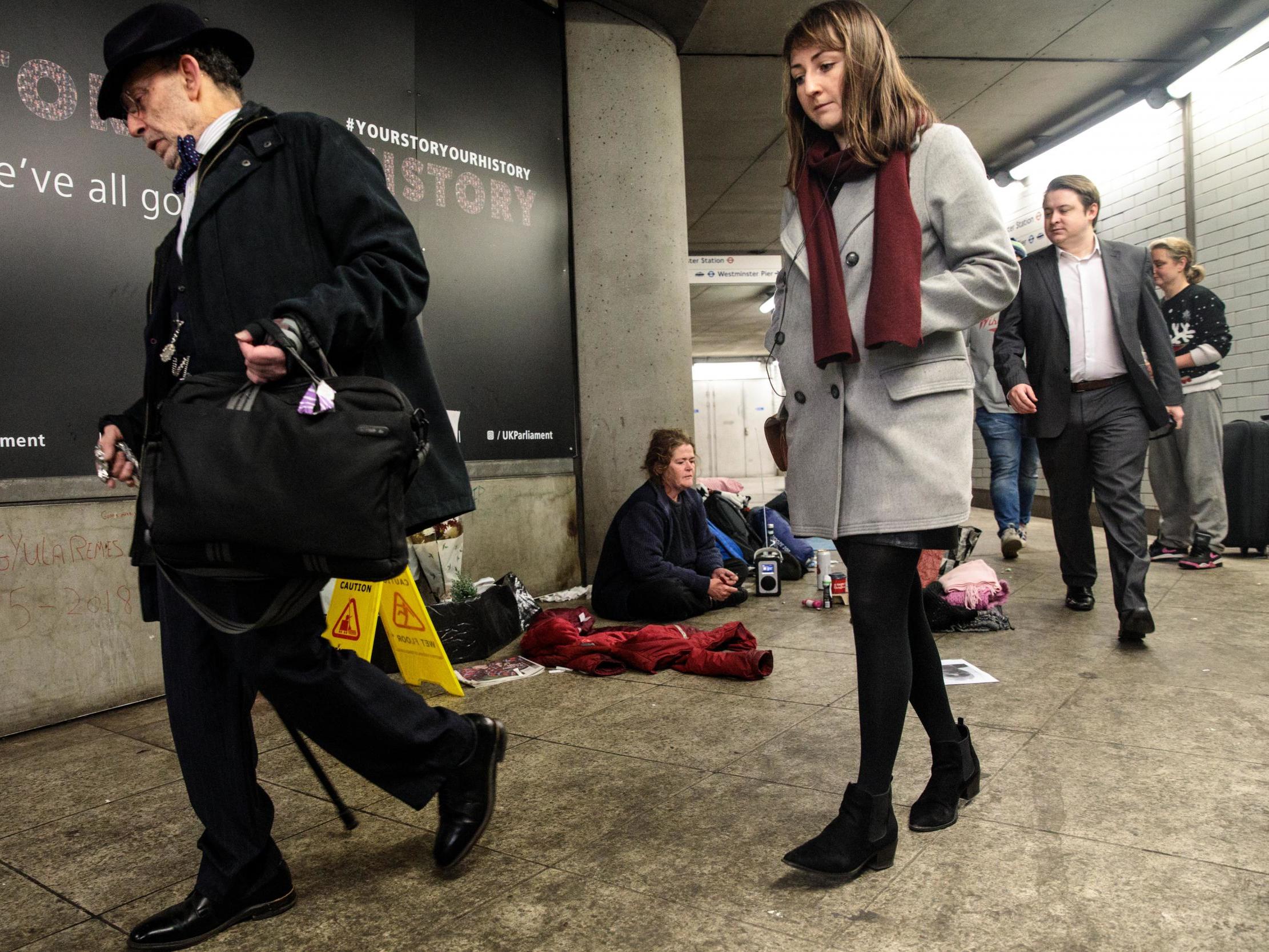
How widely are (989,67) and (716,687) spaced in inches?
292

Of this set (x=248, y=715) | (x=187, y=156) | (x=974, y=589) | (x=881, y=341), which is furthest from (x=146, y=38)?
(x=974, y=589)

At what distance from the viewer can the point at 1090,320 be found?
4.30 metres

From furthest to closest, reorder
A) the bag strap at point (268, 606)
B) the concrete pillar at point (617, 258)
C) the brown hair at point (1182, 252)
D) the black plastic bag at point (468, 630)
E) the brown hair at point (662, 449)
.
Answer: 1. the concrete pillar at point (617, 258)
2. the brown hair at point (1182, 252)
3. the brown hair at point (662, 449)
4. the black plastic bag at point (468, 630)
5. the bag strap at point (268, 606)

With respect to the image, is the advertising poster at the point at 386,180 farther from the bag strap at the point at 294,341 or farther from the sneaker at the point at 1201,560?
the sneaker at the point at 1201,560

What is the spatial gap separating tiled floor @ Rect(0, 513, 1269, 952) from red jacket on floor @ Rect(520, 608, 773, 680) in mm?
134

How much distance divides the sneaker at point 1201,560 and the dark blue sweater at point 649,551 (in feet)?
11.3

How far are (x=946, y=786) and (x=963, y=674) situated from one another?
150 centimetres

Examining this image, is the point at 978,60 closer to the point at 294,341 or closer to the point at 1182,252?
the point at 1182,252

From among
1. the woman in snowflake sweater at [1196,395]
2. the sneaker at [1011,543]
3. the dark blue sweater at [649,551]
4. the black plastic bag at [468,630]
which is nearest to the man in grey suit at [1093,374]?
the dark blue sweater at [649,551]

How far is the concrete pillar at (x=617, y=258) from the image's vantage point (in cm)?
646

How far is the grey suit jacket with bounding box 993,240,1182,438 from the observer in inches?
165

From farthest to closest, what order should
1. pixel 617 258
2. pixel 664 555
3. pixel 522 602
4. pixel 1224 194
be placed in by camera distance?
1. pixel 1224 194
2. pixel 617 258
3. pixel 664 555
4. pixel 522 602

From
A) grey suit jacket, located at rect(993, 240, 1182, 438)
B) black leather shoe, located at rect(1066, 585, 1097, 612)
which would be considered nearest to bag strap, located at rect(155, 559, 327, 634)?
grey suit jacket, located at rect(993, 240, 1182, 438)

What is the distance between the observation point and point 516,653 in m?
4.52
